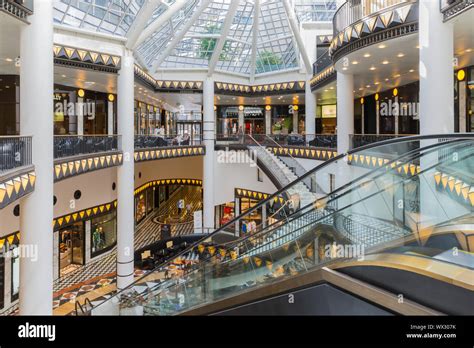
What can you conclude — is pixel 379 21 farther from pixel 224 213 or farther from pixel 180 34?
pixel 224 213

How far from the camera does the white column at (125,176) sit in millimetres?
16609

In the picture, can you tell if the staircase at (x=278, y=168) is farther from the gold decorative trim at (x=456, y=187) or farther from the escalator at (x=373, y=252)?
the gold decorative trim at (x=456, y=187)

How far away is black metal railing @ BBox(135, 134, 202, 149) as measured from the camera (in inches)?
763

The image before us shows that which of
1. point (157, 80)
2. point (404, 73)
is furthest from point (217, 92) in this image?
point (404, 73)

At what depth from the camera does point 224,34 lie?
20891 mm

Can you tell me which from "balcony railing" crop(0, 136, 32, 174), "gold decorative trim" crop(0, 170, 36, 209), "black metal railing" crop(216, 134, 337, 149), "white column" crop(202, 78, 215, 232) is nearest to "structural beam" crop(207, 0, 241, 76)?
"white column" crop(202, 78, 215, 232)

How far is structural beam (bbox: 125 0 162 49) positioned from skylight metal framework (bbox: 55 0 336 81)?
196 millimetres

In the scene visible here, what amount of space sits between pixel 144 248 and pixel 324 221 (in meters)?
17.2

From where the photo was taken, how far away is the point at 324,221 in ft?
21.8

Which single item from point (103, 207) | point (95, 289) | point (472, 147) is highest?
point (472, 147)

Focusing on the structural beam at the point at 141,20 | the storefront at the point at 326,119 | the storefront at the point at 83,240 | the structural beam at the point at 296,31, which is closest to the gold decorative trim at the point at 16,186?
the structural beam at the point at 141,20

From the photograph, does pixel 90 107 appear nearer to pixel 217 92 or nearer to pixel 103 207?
pixel 103 207

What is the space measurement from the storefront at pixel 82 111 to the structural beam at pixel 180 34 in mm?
3705

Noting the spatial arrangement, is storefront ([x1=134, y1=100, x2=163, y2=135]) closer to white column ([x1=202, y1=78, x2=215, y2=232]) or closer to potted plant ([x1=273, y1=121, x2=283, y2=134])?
white column ([x1=202, y1=78, x2=215, y2=232])
